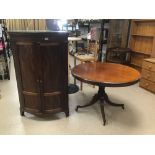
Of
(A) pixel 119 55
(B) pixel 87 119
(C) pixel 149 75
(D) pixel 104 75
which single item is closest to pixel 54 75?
(D) pixel 104 75

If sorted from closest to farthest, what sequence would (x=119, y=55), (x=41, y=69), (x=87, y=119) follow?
(x=41, y=69), (x=87, y=119), (x=119, y=55)

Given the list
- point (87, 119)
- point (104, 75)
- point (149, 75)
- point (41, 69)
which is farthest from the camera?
point (149, 75)

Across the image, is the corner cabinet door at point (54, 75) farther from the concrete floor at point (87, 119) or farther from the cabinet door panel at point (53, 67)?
the concrete floor at point (87, 119)

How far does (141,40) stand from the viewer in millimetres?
3953

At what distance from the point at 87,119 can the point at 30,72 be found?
1034 millimetres

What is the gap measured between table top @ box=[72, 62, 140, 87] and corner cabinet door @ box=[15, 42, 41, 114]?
0.51 meters

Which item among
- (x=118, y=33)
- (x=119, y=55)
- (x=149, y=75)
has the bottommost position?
(x=149, y=75)

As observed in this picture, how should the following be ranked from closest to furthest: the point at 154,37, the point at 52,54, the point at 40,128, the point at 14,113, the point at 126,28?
the point at 52,54
the point at 40,128
the point at 14,113
the point at 154,37
the point at 126,28

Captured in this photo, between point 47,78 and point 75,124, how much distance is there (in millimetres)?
734

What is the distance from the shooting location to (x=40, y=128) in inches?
83.9

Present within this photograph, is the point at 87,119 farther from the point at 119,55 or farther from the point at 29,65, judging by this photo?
the point at 119,55
